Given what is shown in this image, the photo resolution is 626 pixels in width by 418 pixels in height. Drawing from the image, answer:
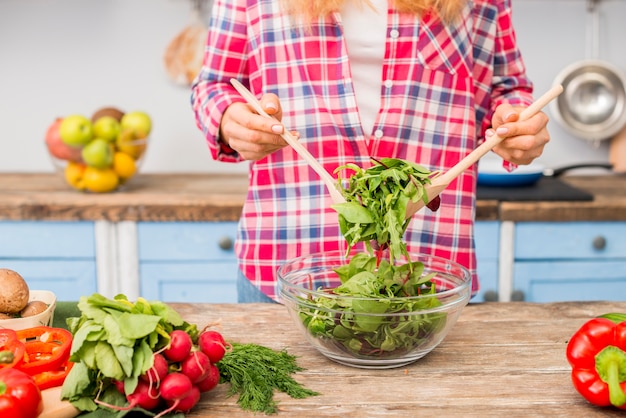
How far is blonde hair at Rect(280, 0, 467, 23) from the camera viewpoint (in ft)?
4.43

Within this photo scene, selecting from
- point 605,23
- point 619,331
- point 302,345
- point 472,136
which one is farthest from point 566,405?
point 605,23

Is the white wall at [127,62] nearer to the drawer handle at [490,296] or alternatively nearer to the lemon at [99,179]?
the lemon at [99,179]

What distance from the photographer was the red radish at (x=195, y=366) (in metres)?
→ 0.91

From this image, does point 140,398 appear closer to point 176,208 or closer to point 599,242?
point 176,208

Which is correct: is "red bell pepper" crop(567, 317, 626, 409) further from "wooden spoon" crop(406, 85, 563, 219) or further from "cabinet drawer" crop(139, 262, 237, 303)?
"cabinet drawer" crop(139, 262, 237, 303)

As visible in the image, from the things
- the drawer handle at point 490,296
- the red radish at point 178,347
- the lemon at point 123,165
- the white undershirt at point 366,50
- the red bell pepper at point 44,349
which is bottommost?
the drawer handle at point 490,296

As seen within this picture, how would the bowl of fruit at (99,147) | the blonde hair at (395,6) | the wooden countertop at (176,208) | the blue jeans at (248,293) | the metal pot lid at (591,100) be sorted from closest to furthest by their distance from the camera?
the blonde hair at (395,6), the blue jeans at (248,293), the wooden countertop at (176,208), the bowl of fruit at (99,147), the metal pot lid at (591,100)

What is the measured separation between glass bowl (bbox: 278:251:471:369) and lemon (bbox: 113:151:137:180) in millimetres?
1356

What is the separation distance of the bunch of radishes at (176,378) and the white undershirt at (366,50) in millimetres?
646

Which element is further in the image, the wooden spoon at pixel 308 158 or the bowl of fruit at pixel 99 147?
the bowl of fruit at pixel 99 147

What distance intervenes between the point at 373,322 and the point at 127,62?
6.49 feet

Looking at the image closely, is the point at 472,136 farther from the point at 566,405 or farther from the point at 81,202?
the point at 81,202

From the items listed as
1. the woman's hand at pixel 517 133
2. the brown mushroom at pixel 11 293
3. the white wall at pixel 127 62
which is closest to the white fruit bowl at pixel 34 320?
the brown mushroom at pixel 11 293

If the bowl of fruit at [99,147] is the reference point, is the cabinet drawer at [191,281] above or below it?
below
